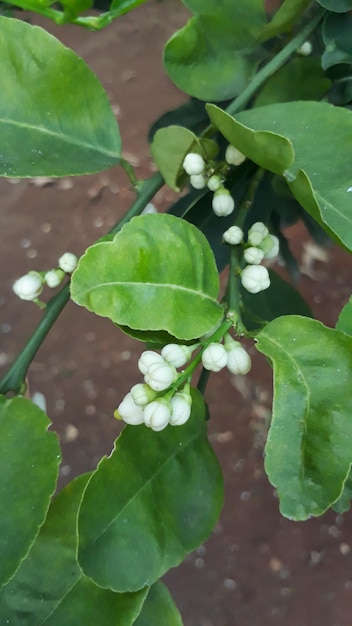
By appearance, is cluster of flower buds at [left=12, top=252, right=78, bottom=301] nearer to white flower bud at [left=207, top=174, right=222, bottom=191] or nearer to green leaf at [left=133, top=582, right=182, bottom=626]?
white flower bud at [left=207, top=174, right=222, bottom=191]

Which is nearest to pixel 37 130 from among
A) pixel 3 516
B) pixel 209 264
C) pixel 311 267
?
pixel 209 264

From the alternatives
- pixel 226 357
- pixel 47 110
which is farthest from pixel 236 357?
pixel 47 110

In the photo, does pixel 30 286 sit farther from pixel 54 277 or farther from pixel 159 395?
pixel 159 395

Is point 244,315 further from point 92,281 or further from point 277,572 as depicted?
point 277,572

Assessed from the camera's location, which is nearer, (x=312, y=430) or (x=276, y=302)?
(x=312, y=430)

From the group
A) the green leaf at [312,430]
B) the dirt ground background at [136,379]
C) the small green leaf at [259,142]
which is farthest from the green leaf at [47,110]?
the dirt ground background at [136,379]

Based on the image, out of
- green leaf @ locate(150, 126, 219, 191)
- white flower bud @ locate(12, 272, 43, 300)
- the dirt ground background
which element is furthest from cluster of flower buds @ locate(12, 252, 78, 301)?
the dirt ground background
